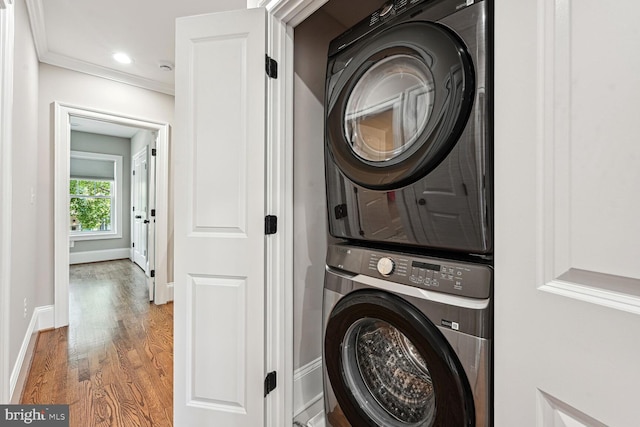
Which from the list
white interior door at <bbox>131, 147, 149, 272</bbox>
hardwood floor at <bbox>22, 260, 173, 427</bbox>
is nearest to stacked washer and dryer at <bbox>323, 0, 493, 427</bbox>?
hardwood floor at <bbox>22, 260, 173, 427</bbox>

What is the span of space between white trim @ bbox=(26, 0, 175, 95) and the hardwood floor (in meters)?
2.55

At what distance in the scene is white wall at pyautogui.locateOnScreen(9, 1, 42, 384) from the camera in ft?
5.82

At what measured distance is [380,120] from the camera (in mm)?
1059

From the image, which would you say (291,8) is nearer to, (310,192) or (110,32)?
(310,192)

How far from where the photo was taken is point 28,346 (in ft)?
7.63

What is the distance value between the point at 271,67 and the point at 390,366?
139cm

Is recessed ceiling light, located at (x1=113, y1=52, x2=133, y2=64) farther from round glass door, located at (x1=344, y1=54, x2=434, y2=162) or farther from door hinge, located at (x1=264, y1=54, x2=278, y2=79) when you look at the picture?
round glass door, located at (x1=344, y1=54, x2=434, y2=162)

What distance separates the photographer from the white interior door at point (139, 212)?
5016 millimetres

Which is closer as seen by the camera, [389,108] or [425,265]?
[425,265]

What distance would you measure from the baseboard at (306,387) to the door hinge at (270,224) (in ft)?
2.77

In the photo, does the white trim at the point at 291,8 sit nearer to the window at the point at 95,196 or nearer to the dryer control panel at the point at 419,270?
the dryer control panel at the point at 419,270
